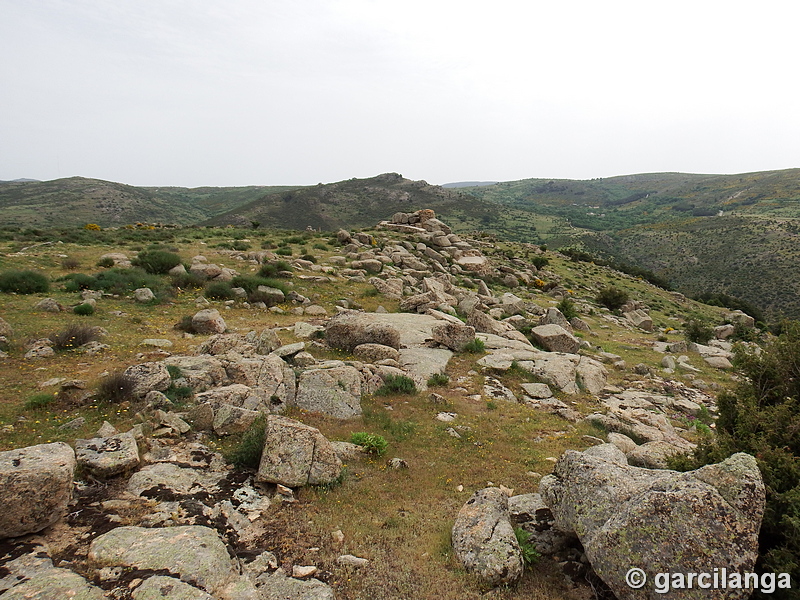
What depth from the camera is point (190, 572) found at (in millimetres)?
4512

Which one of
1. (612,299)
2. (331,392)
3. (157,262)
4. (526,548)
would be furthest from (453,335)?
(612,299)

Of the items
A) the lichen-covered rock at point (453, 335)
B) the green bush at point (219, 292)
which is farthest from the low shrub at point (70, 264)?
the lichen-covered rock at point (453, 335)

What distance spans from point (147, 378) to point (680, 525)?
9746 mm

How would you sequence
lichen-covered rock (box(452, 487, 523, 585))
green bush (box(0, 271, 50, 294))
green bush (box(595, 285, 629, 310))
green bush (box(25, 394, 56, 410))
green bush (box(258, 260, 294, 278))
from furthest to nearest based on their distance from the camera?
green bush (box(595, 285, 629, 310)) → green bush (box(258, 260, 294, 278)) → green bush (box(0, 271, 50, 294)) → green bush (box(25, 394, 56, 410)) → lichen-covered rock (box(452, 487, 523, 585))

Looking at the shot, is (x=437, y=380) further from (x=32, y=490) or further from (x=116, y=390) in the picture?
(x=32, y=490)

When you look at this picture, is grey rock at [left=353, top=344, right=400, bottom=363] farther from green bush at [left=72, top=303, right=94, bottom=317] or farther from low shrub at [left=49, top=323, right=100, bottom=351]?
green bush at [left=72, top=303, right=94, bottom=317]

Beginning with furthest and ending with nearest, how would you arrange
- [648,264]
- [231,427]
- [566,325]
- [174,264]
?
[648,264]
[566,325]
[174,264]
[231,427]

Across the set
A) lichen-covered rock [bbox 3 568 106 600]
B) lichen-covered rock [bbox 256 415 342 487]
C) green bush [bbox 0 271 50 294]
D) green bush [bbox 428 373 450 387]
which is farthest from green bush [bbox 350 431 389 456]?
green bush [bbox 0 271 50 294]

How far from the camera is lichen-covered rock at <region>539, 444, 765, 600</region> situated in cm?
408

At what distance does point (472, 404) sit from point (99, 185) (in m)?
149

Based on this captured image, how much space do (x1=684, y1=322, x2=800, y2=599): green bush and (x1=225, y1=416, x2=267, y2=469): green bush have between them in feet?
22.7

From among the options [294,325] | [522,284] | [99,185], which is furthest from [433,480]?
[99,185]

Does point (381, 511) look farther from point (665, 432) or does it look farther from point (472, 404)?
point (665, 432)

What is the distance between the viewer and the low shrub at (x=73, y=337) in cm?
1104
